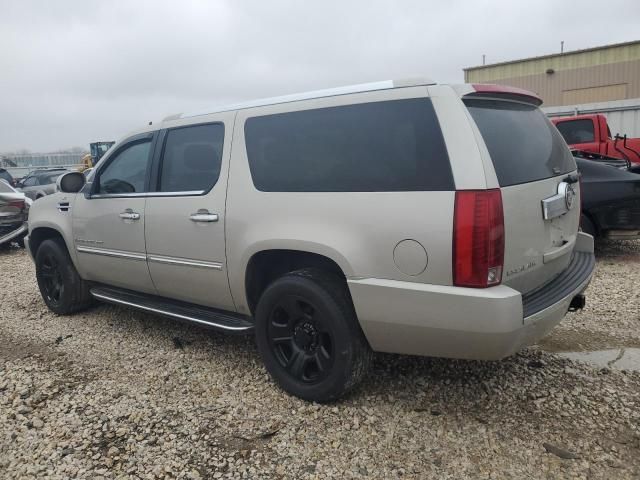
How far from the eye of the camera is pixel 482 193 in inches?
94.0

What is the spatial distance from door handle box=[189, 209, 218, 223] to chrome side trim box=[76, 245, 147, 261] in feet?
2.32

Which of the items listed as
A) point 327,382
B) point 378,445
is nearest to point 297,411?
point 327,382

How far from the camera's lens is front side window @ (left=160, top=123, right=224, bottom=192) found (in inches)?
138

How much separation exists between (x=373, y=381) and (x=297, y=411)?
1.93ft

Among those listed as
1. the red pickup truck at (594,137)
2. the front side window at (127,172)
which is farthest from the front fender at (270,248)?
the red pickup truck at (594,137)

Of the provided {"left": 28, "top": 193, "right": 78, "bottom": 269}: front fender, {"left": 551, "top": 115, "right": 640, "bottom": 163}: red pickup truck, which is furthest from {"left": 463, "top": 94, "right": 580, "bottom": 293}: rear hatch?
{"left": 551, "top": 115, "right": 640, "bottom": 163}: red pickup truck

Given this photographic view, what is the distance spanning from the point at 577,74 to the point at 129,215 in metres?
27.1

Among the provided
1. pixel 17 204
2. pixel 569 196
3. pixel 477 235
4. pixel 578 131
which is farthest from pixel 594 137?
pixel 17 204

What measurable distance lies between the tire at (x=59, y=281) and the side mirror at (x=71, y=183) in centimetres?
70

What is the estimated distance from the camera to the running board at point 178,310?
339 centimetres

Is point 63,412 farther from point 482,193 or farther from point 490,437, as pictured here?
point 482,193

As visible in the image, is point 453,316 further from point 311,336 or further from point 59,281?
point 59,281

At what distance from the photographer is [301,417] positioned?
117 inches

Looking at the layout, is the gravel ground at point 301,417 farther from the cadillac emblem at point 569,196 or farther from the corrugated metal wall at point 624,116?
the corrugated metal wall at point 624,116
